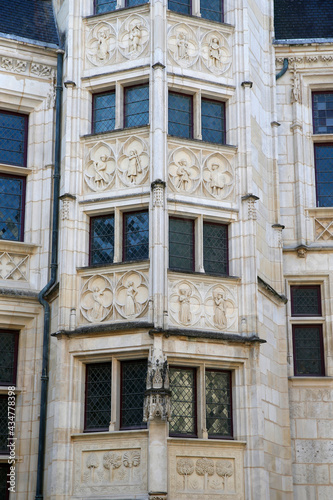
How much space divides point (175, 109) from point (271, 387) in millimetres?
5414

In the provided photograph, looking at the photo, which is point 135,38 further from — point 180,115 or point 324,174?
point 324,174

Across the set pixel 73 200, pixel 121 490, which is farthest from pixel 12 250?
pixel 121 490

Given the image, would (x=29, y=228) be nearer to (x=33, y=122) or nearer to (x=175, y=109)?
(x=33, y=122)

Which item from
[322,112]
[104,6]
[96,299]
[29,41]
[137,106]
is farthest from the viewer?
[322,112]

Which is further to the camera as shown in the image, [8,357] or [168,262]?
[8,357]

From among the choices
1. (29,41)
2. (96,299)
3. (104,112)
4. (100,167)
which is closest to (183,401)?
(96,299)

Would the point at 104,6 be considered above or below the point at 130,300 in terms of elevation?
above

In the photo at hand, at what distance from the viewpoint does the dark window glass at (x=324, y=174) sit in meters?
Result: 17.5

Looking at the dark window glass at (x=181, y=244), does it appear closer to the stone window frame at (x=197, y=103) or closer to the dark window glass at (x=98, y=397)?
the stone window frame at (x=197, y=103)

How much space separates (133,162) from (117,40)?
263 centimetres

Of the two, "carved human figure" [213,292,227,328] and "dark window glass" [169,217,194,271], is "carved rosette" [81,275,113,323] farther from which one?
"carved human figure" [213,292,227,328]

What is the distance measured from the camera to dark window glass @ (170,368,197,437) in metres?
13.7

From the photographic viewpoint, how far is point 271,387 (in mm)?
15039

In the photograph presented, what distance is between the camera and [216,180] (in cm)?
1530
